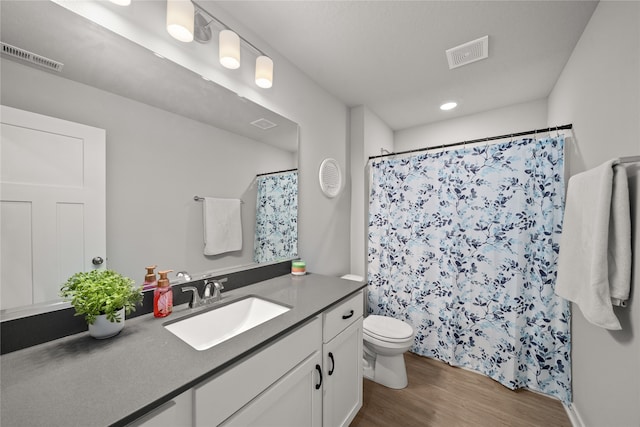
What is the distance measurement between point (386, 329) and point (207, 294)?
1.40m

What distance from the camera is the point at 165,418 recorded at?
0.61 meters

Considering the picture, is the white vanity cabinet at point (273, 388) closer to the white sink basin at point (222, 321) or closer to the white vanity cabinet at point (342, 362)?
the white vanity cabinet at point (342, 362)

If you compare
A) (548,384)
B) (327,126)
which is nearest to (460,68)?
(327,126)

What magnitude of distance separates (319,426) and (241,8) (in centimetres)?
223

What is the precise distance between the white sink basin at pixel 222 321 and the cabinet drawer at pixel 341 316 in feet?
0.73

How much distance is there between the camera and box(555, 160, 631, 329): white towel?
3.39 ft

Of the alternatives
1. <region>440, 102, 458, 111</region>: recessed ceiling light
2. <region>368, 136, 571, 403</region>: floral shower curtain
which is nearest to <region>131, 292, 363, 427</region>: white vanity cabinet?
<region>368, 136, 571, 403</region>: floral shower curtain

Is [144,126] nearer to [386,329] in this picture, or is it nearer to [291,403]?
[291,403]

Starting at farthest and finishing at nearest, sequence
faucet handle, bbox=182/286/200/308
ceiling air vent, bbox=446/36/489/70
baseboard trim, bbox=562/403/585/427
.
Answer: ceiling air vent, bbox=446/36/489/70 < baseboard trim, bbox=562/403/585/427 < faucet handle, bbox=182/286/200/308

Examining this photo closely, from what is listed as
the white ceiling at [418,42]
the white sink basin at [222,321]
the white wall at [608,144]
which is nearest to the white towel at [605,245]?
the white wall at [608,144]

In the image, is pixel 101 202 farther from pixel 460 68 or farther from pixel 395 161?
pixel 460 68

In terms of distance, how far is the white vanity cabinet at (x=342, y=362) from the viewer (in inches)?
48.6

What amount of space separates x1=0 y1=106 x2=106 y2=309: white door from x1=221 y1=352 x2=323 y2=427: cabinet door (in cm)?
78

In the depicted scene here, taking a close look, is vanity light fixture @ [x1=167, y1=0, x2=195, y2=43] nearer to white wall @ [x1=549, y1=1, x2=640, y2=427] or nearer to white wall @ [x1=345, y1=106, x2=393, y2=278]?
white wall @ [x1=345, y1=106, x2=393, y2=278]
